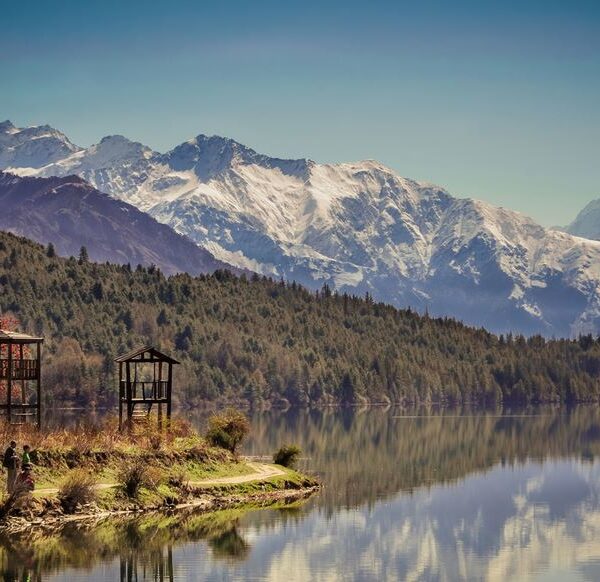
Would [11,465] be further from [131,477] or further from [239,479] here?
[239,479]

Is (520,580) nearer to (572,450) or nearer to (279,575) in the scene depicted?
(279,575)

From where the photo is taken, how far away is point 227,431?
335 feet

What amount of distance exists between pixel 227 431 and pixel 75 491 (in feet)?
83.2

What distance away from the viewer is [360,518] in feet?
286

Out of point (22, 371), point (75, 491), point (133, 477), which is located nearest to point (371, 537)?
point (133, 477)

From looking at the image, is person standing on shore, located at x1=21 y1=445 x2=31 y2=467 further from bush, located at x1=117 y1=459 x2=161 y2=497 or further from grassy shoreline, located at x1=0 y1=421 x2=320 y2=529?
bush, located at x1=117 y1=459 x2=161 y2=497

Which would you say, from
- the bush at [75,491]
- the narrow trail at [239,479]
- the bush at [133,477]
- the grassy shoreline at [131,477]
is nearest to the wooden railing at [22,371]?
the grassy shoreline at [131,477]

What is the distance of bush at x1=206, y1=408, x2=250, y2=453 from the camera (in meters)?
102

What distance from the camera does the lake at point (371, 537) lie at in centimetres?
6625

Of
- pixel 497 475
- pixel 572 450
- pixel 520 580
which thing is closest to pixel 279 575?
pixel 520 580

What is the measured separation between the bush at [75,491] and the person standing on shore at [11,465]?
11.5ft

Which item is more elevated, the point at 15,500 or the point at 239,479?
the point at 15,500

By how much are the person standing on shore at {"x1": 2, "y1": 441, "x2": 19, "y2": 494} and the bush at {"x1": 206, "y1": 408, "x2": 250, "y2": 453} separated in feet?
90.6

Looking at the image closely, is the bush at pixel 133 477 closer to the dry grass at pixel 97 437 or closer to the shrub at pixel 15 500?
the dry grass at pixel 97 437
